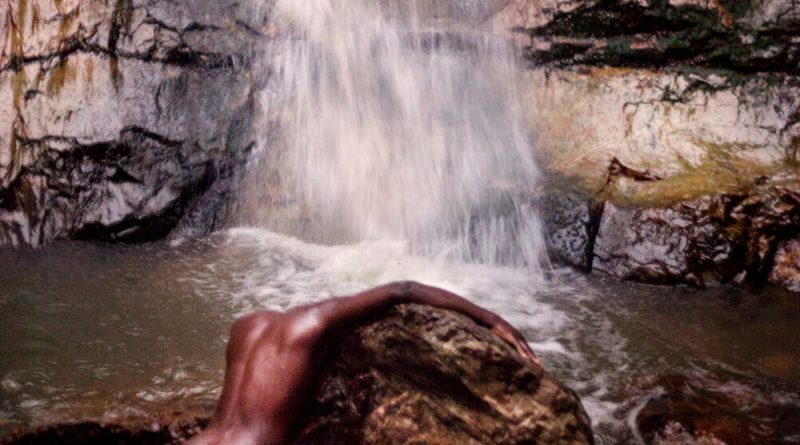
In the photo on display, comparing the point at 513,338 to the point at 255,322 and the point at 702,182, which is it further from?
the point at 702,182

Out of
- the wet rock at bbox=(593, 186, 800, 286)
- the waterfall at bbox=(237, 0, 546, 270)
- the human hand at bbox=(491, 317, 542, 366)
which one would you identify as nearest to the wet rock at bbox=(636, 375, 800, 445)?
the human hand at bbox=(491, 317, 542, 366)

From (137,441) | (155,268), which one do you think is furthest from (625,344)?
(155,268)

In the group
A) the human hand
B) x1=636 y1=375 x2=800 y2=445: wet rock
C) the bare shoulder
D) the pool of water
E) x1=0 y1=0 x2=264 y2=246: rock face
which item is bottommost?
x1=636 y1=375 x2=800 y2=445: wet rock

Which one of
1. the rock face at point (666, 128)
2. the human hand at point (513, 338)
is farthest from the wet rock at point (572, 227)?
the human hand at point (513, 338)

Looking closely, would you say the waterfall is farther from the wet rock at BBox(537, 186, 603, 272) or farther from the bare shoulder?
the bare shoulder

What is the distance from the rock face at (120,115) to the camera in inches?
228

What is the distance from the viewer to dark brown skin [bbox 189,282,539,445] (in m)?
2.55

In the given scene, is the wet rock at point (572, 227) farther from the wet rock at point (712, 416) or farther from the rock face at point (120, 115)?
the rock face at point (120, 115)

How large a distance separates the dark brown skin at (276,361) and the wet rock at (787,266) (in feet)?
11.5

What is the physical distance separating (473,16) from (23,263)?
16.2 feet

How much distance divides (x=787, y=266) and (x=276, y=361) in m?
4.35

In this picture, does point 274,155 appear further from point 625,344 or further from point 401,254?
point 625,344

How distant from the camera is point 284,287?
494 centimetres

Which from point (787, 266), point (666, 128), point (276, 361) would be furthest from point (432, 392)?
point (666, 128)
